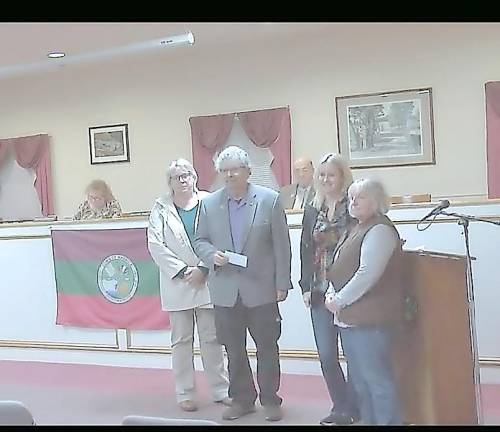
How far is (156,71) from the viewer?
7.95m

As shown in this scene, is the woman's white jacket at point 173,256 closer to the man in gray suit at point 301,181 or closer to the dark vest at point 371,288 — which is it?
the dark vest at point 371,288

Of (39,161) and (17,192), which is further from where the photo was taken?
(17,192)

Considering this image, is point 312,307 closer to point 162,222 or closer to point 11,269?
point 162,222

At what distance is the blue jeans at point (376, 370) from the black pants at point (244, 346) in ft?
1.96

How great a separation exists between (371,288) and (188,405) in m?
1.42

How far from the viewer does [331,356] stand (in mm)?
3385

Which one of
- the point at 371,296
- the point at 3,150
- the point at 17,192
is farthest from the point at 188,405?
the point at 3,150

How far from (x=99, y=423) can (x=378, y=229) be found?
1.75 metres

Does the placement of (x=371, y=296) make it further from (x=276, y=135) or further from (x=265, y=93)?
(x=265, y=93)

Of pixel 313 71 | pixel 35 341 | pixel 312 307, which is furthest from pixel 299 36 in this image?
pixel 312 307

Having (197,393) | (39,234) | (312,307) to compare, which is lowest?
(197,393)

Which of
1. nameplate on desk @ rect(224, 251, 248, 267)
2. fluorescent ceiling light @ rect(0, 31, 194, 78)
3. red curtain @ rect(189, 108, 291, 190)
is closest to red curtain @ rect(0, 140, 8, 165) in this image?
fluorescent ceiling light @ rect(0, 31, 194, 78)

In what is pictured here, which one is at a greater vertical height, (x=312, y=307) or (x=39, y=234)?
(x=39, y=234)

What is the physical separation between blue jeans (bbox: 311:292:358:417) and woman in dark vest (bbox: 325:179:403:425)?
28 cm
